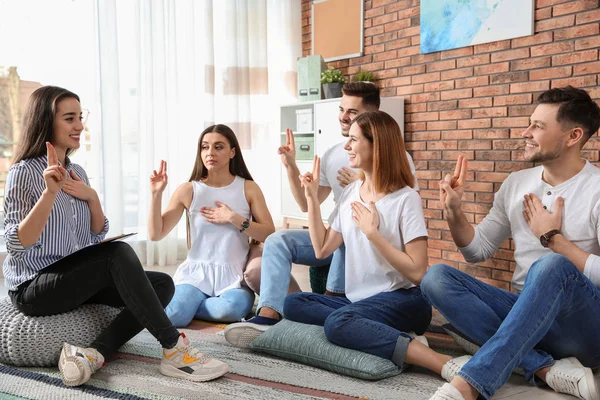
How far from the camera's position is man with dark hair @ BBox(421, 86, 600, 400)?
1958mm

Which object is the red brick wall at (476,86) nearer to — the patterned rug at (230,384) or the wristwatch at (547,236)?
the wristwatch at (547,236)

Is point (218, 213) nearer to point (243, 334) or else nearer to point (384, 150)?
point (243, 334)

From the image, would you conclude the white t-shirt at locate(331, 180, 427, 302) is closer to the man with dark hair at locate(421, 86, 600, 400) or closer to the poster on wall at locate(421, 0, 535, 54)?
the man with dark hair at locate(421, 86, 600, 400)

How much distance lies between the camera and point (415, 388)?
2.21 m

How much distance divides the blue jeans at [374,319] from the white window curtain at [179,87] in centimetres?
248

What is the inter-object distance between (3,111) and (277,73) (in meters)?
2.19

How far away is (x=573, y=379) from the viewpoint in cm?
210

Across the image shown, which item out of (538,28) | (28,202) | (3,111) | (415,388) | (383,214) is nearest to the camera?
(415,388)

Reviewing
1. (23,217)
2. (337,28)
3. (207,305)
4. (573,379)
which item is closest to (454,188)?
(573,379)

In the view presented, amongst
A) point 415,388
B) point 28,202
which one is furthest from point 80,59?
point 415,388

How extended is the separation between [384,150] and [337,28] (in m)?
2.92

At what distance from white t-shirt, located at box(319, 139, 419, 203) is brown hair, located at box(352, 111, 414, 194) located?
679 millimetres

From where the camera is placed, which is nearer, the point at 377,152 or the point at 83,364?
the point at 83,364

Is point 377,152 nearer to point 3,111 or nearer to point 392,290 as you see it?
point 392,290
